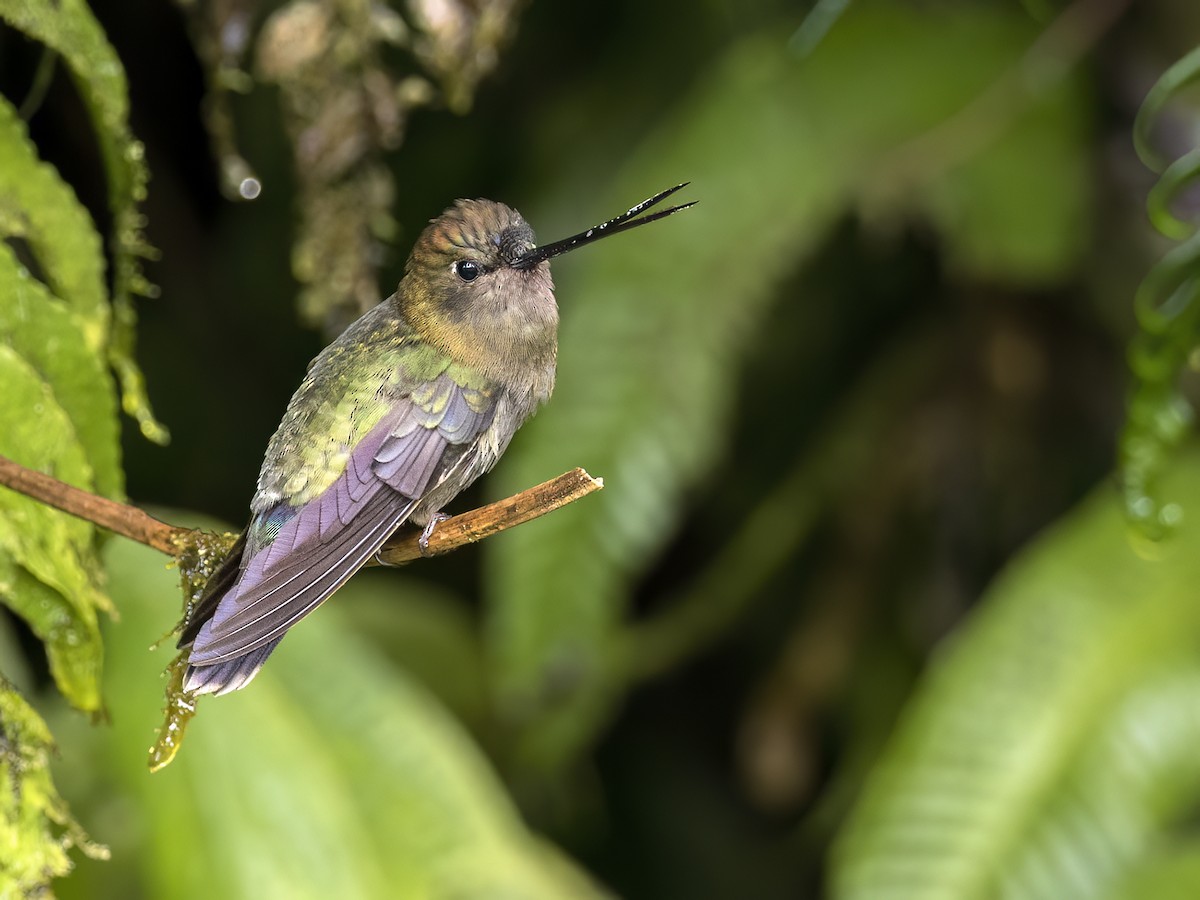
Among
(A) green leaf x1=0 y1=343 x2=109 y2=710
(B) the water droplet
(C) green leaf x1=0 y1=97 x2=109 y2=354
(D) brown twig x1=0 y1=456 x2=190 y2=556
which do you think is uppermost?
(B) the water droplet

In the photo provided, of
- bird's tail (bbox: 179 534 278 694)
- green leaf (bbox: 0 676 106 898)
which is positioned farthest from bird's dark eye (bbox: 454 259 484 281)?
green leaf (bbox: 0 676 106 898)

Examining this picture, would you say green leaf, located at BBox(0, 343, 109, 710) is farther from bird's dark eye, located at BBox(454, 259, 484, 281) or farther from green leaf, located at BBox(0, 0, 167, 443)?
bird's dark eye, located at BBox(454, 259, 484, 281)

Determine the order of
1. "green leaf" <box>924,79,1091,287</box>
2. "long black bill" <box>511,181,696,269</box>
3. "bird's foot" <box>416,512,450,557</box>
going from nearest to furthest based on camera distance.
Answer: "long black bill" <box>511,181,696,269</box> < "bird's foot" <box>416,512,450,557</box> < "green leaf" <box>924,79,1091,287</box>

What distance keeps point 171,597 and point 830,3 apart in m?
1.31

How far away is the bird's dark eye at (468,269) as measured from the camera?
1.16m

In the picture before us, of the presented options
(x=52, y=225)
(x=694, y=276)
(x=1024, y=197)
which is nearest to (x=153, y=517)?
(x=52, y=225)

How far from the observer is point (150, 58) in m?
3.63

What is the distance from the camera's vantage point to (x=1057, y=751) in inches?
86.5

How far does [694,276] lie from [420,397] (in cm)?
154

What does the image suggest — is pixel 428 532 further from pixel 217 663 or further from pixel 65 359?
pixel 65 359

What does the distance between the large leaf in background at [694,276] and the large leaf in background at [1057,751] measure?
2.05 feet

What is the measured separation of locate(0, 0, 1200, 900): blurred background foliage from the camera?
4.92 feet


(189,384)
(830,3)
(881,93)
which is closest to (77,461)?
(830,3)

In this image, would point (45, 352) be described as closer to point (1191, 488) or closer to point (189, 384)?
point (1191, 488)
